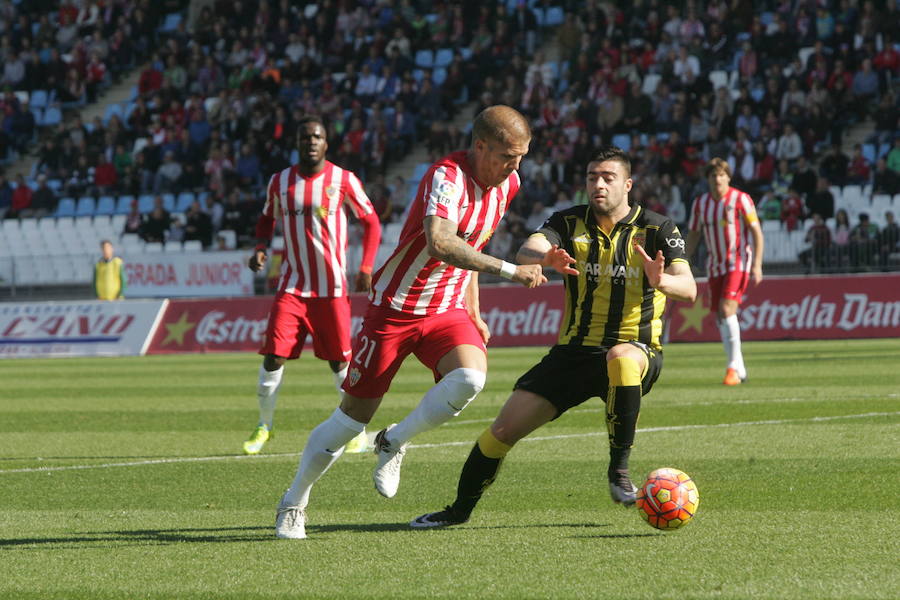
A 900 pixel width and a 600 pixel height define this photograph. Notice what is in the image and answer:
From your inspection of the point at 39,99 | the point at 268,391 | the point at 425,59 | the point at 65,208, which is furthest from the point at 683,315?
the point at 39,99

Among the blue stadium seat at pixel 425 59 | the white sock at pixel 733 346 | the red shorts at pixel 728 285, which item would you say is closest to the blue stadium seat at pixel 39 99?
the blue stadium seat at pixel 425 59

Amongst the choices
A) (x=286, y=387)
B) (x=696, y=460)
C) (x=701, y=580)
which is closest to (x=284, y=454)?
(x=696, y=460)

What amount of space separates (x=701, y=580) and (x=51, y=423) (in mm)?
8766

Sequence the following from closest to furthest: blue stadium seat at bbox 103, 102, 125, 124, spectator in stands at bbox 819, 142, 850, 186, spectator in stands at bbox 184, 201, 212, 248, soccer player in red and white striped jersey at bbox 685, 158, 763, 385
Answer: soccer player in red and white striped jersey at bbox 685, 158, 763, 385
spectator in stands at bbox 819, 142, 850, 186
spectator in stands at bbox 184, 201, 212, 248
blue stadium seat at bbox 103, 102, 125, 124

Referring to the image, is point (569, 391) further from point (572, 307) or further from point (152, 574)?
point (152, 574)

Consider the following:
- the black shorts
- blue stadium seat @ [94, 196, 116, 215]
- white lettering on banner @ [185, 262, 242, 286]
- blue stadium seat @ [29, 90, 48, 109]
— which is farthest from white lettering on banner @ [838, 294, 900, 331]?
blue stadium seat @ [29, 90, 48, 109]

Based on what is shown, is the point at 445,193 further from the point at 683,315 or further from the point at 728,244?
the point at 683,315

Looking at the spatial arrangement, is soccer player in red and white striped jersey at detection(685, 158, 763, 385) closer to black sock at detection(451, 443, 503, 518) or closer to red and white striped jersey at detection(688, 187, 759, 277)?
red and white striped jersey at detection(688, 187, 759, 277)

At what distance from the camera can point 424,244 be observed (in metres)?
6.34

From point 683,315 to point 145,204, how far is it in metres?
15.1

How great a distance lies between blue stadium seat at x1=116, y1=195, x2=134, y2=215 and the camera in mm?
32094

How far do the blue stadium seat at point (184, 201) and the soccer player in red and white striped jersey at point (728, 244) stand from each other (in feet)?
61.9

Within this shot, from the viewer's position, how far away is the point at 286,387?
1557 centimetres

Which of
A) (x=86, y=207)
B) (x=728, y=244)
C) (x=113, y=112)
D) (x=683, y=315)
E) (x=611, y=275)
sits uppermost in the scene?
(x=611, y=275)
